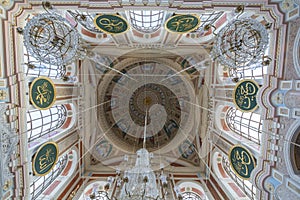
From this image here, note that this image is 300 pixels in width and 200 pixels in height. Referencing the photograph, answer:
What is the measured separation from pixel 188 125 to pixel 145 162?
24.7ft

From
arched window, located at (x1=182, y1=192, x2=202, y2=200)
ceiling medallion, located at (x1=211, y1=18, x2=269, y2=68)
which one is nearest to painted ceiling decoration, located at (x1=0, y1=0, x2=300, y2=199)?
ceiling medallion, located at (x1=211, y1=18, x2=269, y2=68)

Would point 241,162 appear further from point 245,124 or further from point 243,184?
point 245,124

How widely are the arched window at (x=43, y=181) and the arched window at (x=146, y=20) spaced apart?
8.79 metres

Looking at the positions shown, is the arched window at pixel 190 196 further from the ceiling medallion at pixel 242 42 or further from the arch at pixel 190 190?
the ceiling medallion at pixel 242 42

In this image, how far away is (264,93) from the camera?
7.79 m

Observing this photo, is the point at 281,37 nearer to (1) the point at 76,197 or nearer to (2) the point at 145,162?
(2) the point at 145,162

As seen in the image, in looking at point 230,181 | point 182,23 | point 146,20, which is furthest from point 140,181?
point 146,20

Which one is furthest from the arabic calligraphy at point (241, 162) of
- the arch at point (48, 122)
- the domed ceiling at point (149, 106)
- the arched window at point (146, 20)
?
the arch at point (48, 122)

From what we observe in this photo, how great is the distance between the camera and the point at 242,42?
5.90 m

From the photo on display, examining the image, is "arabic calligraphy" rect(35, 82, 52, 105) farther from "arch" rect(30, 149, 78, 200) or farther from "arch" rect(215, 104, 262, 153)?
"arch" rect(215, 104, 262, 153)

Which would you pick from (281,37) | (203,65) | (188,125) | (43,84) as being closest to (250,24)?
(281,37)

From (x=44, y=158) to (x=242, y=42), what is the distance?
907 cm

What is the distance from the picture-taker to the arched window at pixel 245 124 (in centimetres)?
983

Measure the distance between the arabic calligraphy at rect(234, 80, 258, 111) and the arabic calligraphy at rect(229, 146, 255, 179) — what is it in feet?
6.35
